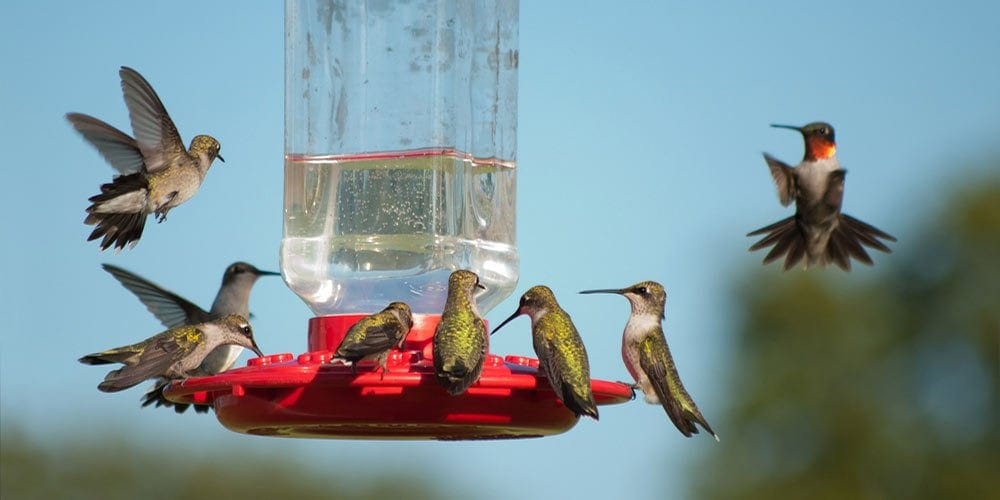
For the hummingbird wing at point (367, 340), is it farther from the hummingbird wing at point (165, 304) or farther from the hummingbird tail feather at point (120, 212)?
the hummingbird wing at point (165, 304)

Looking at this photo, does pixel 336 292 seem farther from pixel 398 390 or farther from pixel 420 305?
pixel 398 390

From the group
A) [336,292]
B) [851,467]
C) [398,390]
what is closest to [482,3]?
[336,292]

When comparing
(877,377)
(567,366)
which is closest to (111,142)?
(567,366)

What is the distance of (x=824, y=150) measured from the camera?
26.4 feet

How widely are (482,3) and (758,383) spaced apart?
2409cm

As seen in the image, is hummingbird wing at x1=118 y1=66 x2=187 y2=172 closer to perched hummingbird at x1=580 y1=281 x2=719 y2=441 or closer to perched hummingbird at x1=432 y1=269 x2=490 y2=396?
perched hummingbird at x1=432 y1=269 x2=490 y2=396

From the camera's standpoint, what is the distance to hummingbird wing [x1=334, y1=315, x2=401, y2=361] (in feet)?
18.7

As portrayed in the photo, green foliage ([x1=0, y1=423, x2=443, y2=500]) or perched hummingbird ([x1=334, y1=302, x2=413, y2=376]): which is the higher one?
perched hummingbird ([x1=334, y1=302, x2=413, y2=376])

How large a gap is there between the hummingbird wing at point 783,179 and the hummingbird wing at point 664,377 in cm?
130

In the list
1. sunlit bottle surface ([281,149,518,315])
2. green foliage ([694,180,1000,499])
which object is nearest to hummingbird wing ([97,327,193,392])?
sunlit bottle surface ([281,149,518,315])

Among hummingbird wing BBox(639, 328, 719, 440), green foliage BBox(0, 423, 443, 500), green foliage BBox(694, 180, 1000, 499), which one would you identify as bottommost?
green foliage BBox(0, 423, 443, 500)

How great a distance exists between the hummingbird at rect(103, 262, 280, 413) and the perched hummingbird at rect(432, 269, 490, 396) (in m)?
2.57

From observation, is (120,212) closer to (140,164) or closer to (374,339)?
(140,164)

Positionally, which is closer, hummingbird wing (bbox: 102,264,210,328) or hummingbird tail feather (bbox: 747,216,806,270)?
hummingbird tail feather (bbox: 747,216,806,270)
